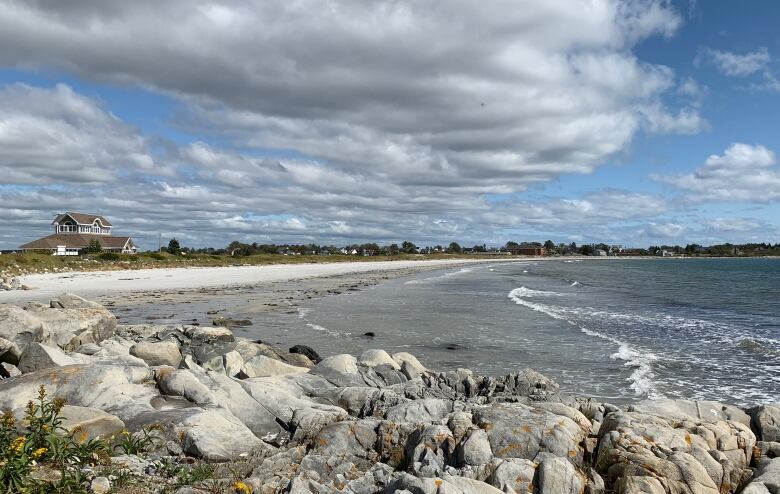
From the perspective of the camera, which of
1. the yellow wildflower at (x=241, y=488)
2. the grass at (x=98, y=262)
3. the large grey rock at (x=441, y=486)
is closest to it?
the large grey rock at (x=441, y=486)

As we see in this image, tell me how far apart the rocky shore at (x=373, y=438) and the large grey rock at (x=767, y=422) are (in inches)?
0.8

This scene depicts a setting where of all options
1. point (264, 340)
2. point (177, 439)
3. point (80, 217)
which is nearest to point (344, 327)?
point (264, 340)

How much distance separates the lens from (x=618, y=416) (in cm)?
747

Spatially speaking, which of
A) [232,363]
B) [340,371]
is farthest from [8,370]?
[340,371]

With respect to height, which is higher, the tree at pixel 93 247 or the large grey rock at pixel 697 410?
the tree at pixel 93 247

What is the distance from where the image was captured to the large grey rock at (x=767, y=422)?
8492 millimetres

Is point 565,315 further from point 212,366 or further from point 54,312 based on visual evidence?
point 54,312

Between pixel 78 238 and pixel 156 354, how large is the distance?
96947 mm

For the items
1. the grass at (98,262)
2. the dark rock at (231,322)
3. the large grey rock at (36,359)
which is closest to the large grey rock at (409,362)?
the large grey rock at (36,359)

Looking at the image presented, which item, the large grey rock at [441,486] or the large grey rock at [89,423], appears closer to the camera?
the large grey rock at [441,486]

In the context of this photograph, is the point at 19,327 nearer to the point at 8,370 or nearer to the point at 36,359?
the point at 8,370

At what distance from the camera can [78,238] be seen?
9744 centimetres

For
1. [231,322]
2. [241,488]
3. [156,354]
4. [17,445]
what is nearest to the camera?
[17,445]

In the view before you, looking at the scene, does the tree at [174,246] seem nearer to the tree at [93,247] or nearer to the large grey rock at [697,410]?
the tree at [93,247]
